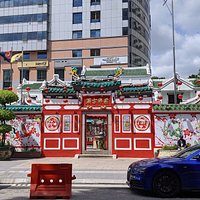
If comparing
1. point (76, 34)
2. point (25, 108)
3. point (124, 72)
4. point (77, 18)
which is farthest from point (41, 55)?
point (25, 108)

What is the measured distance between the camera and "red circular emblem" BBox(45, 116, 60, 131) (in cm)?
1838

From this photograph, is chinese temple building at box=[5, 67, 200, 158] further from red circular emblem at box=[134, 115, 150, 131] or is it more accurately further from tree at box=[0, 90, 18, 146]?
tree at box=[0, 90, 18, 146]

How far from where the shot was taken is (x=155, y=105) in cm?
1770

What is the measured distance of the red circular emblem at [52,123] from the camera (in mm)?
18375

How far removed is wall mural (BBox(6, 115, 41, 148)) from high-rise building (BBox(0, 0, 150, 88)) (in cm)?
3353

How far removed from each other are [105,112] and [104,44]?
3544 cm

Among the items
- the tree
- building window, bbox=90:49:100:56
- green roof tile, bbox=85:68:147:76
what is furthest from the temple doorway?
building window, bbox=90:49:100:56

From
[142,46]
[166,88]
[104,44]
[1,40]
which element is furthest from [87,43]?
[166,88]

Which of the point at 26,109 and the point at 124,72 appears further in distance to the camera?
the point at 124,72

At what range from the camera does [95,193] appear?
8.43m

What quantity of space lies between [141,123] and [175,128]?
1.88 metres

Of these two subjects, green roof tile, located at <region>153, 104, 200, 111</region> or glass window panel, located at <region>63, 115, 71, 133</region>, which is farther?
glass window panel, located at <region>63, 115, 71, 133</region>

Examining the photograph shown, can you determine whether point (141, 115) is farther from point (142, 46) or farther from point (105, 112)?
point (142, 46)

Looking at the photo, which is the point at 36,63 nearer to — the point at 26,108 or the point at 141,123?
the point at 26,108
